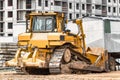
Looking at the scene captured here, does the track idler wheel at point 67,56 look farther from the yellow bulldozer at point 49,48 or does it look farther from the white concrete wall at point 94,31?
the white concrete wall at point 94,31

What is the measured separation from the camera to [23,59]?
2361 centimetres

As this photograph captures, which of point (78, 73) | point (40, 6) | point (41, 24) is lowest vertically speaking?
point (78, 73)

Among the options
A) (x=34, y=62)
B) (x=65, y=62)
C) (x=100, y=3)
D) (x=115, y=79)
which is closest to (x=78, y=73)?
(x=65, y=62)

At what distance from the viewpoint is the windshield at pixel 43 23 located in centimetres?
2478

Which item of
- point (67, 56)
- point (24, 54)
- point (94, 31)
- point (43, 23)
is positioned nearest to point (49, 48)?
point (67, 56)

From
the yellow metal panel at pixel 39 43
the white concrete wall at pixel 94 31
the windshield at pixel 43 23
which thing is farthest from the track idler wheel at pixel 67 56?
the white concrete wall at pixel 94 31

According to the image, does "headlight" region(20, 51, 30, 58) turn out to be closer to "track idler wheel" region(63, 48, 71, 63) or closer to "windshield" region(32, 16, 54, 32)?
"windshield" region(32, 16, 54, 32)

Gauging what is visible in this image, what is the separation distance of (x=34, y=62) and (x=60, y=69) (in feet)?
5.03

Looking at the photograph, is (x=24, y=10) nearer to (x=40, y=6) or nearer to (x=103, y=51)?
(x=40, y=6)

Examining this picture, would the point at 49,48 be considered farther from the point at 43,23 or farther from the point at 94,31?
the point at 94,31

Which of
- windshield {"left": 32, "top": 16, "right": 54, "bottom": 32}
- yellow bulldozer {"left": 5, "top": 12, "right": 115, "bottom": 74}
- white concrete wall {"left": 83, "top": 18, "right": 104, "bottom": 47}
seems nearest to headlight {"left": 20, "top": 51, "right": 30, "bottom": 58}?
yellow bulldozer {"left": 5, "top": 12, "right": 115, "bottom": 74}

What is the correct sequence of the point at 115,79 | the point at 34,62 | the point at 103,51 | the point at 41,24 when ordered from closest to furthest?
the point at 115,79 → the point at 34,62 → the point at 41,24 → the point at 103,51

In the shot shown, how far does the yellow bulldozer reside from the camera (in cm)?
2373

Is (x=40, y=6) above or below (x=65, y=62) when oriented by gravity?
above
